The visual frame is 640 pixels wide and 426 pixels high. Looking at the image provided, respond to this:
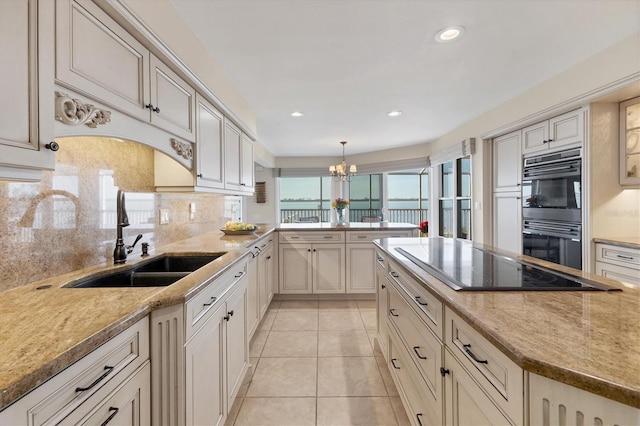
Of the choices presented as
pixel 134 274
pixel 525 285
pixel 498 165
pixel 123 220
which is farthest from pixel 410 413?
pixel 498 165

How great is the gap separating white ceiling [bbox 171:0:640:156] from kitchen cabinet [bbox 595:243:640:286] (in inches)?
62.3

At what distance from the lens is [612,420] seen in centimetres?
57

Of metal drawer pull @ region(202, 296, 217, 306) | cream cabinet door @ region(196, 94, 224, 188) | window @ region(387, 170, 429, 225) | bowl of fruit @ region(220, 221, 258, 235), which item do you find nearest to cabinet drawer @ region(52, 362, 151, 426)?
metal drawer pull @ region(202, 296, 217, 306)

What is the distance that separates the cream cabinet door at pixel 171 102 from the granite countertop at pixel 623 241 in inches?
127

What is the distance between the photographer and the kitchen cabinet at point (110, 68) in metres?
0.95

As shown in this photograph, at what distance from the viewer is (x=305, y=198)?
7.47m

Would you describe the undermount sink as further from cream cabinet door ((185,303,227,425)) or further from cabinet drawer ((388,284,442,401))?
cabinet drawer ((388,284,442,401))

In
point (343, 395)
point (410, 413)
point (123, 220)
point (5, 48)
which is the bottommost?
point (343, 395)

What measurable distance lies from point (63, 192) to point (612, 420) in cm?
191

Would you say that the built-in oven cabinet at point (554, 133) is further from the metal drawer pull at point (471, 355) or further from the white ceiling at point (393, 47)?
the metal drawer pull at point (471, 355)

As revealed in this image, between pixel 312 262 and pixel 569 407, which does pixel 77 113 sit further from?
pixel 312 262

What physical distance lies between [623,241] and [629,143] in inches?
34.4

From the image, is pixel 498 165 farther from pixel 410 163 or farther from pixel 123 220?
pixel 123 220

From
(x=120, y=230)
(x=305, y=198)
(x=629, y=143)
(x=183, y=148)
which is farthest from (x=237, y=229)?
(x=305, y=198)
